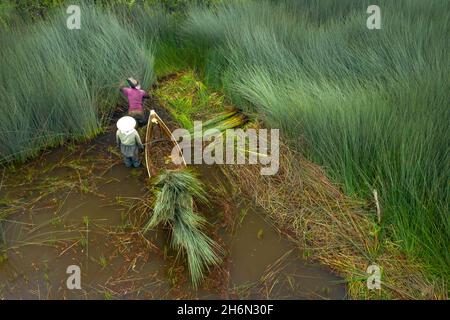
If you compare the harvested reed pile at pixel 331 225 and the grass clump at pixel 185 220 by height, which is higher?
the grass clump at pixel 185 220

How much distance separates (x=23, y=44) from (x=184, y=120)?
233cm

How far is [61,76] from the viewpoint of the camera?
4.41 metres

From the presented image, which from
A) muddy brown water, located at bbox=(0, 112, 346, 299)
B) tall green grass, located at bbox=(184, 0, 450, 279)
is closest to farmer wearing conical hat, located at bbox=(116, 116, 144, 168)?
muddy brown water, located at bbox=(0, 112, 346, 299)

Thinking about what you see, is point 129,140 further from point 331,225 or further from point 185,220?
point 331,225

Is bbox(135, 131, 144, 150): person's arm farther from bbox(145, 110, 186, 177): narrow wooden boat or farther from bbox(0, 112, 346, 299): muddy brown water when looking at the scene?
bbox(0, 112, 346, 299): muddy brown water

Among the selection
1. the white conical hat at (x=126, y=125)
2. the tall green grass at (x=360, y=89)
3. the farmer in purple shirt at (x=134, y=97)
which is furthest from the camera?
the farmer in purple shirt at (x=134, y=97)

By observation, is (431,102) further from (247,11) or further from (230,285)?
(247,11)

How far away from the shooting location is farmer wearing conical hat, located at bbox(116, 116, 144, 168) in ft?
11.6

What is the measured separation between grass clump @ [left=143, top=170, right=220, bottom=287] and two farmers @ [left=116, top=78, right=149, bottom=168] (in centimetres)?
51

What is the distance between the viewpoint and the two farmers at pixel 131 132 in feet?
11.6

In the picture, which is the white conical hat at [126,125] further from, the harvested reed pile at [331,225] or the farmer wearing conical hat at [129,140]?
the harvested reed pile at [331,225]

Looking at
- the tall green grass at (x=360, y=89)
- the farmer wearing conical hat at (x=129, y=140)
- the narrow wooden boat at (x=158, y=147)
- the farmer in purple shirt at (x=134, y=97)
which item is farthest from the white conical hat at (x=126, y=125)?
the tall green grass at (x=360, y=89)

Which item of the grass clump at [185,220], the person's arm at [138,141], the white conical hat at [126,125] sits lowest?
the grass clump at [185,220]

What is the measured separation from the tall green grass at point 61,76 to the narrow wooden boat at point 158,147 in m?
0.88
